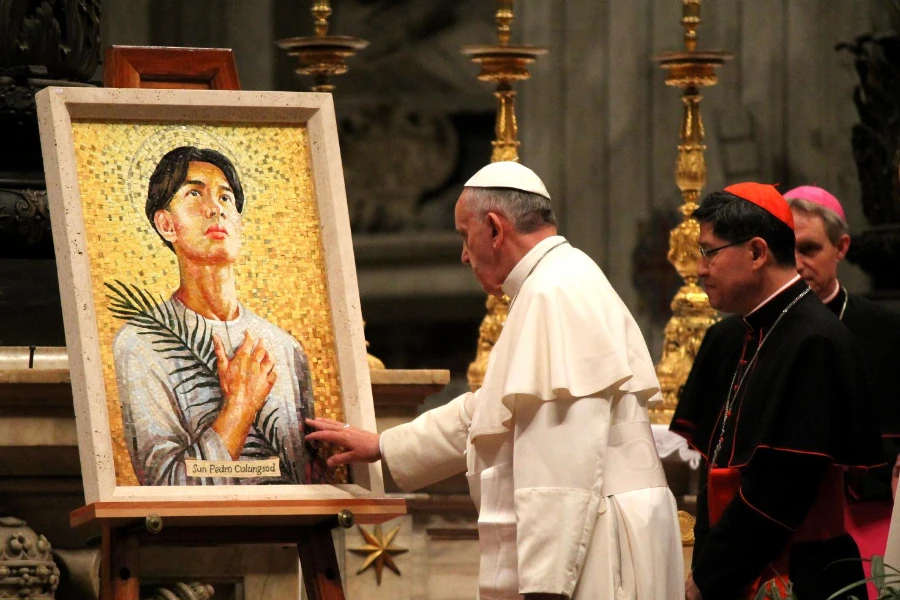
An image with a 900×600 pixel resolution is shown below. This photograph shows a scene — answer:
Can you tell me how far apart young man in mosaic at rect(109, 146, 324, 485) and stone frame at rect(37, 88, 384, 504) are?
0.06 m

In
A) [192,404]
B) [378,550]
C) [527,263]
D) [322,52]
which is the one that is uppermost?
[322,52]

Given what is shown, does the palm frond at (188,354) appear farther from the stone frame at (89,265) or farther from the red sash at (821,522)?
the red sash at (821,522)

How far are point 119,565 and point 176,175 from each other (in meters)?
0.85

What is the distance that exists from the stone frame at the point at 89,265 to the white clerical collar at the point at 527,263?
0.36m

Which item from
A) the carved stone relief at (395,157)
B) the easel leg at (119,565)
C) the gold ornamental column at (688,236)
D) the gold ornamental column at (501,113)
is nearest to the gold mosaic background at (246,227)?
the easel leg at (119,565)

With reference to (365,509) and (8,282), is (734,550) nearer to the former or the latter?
(365,509)

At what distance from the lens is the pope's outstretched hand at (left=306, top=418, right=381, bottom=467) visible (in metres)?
3.92

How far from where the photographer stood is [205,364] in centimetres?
394

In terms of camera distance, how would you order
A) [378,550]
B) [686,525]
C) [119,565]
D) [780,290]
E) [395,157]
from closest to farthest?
[119,565] → [780,290] → [378,550] → [686,525] → [395,157]

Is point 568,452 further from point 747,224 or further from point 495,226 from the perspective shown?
point 747,224

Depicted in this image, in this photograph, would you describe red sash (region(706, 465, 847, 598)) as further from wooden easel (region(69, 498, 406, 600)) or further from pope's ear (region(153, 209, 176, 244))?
pope's ear (region(153, 209, 176, 244))

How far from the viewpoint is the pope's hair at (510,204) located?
3.91 meters

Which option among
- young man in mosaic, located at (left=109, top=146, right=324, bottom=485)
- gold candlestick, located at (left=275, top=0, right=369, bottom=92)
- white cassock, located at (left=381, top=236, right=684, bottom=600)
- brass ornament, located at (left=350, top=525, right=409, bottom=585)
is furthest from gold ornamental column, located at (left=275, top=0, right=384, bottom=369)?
white cassock, located at (left=381, top=236, right=684, bottom=600)

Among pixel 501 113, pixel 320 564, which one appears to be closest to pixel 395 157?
pixel 501 113
